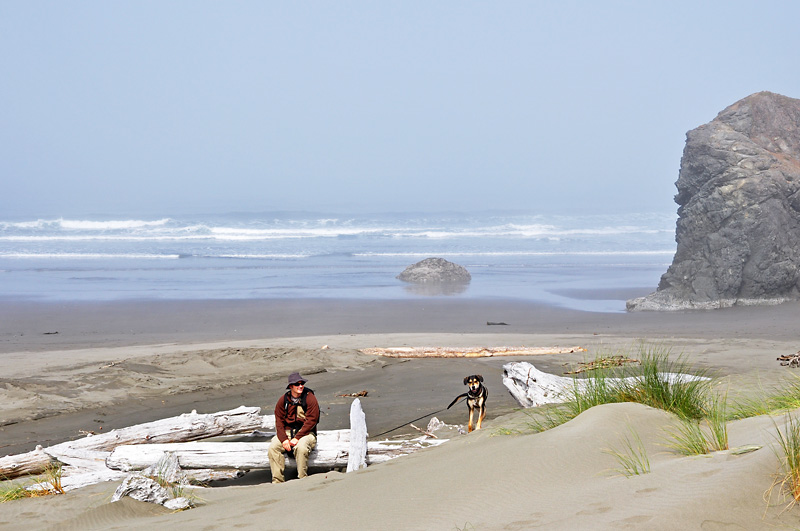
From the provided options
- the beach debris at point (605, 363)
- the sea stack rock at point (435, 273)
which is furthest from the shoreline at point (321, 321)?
the beach debris at point (605, 363)

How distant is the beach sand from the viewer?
353 centimetres

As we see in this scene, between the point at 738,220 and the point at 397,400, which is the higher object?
the point at 738,220

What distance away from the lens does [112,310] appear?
18.6 meters

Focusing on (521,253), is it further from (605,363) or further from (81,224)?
(81,224)

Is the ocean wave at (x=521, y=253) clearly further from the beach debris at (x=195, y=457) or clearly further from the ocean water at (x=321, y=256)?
the beach debris at (x=195, y=457)

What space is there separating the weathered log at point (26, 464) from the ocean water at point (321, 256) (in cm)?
1477

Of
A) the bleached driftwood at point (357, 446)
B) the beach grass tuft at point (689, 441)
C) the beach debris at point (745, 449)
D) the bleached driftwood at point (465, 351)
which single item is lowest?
the bleached driftwood at point (465, 351)

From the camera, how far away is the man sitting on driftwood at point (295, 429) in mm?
6242

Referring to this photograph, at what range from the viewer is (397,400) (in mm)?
9656

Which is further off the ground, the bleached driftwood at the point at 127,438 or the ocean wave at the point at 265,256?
the ocean wave at the point at 265,256

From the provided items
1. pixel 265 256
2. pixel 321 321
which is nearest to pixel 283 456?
pixel 321 321

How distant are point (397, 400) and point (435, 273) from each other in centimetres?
1616

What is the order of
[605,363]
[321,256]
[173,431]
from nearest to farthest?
[173,431]
[605,363]
[321,256]

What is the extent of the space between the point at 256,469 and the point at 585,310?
1376 centimetres
